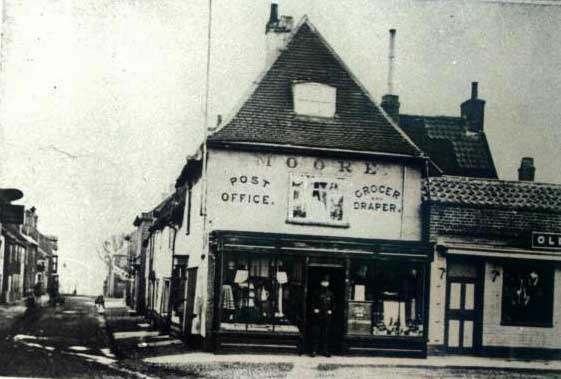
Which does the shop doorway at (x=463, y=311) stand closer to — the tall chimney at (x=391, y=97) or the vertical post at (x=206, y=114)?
the tall chimney at (x=391, y=97)

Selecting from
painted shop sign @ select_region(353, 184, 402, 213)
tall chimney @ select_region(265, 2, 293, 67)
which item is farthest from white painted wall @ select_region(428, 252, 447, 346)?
tall chimney @ select_region(265, 2, 293, 67)

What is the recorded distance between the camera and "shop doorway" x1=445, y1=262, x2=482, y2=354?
56.3ft

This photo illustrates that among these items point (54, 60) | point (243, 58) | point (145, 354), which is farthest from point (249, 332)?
point (54, 60)

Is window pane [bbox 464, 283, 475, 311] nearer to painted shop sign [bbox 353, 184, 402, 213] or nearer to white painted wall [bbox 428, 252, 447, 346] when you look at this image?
white painted wall [bbox 428, 252, 447, 346]

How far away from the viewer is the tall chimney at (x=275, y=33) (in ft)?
49.6

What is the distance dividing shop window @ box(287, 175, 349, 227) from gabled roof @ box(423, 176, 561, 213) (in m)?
2.06

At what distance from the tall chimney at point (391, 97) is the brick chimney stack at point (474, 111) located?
4.54ft

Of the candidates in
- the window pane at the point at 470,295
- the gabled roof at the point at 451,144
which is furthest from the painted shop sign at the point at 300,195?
the window pane at the point at 470,295

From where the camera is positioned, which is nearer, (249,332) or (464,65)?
(464,65)

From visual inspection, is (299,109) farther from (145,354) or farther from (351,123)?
(145,354)

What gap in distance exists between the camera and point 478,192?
55.9ft

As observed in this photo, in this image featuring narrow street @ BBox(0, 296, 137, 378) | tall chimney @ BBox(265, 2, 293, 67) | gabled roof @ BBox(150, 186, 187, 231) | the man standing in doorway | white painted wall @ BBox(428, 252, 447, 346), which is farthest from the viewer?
gabled roof @ BBox(150, 186, 187, 231)

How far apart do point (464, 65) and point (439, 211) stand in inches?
147

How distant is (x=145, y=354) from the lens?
16.3 meters
